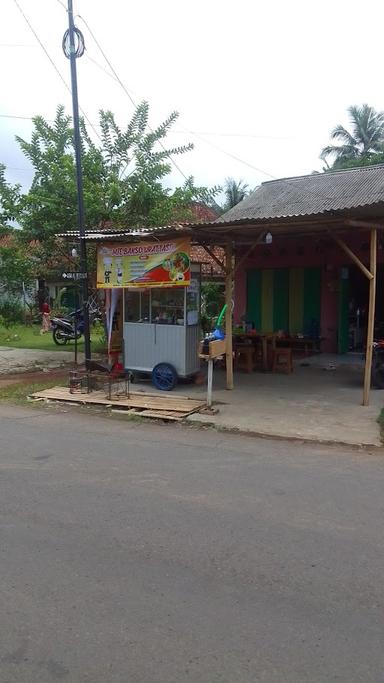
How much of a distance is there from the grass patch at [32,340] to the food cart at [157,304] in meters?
5.41

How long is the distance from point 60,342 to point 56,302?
10.5 metres

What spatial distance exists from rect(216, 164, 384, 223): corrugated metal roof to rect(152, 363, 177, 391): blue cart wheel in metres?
5.14

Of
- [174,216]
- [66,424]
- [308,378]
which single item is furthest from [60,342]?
[66,424]

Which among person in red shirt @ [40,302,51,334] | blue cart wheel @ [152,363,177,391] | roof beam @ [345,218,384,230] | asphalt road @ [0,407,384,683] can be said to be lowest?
asphalt road @ [0,407,384,683]

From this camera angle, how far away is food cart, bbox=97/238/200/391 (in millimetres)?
10789

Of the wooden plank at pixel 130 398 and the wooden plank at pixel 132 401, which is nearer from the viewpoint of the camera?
the wooden plank at pixel 132 401

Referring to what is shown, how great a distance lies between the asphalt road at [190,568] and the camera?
2814 millimetres

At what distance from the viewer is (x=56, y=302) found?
2995cm

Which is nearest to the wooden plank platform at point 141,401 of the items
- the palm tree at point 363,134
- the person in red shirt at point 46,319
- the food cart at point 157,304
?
the food cart at point 157,304

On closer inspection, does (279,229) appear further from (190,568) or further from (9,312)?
(9,312)

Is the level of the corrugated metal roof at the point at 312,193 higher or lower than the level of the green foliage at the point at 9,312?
higher

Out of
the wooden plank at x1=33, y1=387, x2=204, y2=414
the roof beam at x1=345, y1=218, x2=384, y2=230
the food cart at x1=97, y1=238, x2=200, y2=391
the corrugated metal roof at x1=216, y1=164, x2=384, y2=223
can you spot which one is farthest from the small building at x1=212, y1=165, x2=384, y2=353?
the wooden plank at x1=33, y1=387, x2=204, y2=414

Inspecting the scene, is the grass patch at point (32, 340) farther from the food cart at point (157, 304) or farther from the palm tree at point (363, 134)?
the palm tree at point (363, 134)

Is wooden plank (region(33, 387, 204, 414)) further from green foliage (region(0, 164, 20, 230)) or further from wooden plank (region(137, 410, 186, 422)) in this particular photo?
green foliage (region(0, 164, 20, 230))
